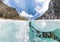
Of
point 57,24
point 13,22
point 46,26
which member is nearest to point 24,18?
point 13,22

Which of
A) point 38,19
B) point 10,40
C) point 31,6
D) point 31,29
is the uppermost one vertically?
point 31,6

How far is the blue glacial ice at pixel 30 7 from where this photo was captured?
1.89 metres

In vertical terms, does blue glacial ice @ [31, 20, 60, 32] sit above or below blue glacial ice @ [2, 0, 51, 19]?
below

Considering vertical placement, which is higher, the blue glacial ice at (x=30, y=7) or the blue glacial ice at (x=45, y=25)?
the blue glacial ice at (x=30, y=7)

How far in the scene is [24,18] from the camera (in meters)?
1.90

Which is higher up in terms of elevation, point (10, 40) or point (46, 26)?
point (46, 26)

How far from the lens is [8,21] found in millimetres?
1890

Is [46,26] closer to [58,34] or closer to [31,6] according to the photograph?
[58,34]

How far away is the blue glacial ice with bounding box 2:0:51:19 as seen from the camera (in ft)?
6.21

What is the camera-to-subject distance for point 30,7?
1.89 metres

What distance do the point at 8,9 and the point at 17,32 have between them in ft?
0.93

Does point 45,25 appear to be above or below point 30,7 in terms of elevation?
below

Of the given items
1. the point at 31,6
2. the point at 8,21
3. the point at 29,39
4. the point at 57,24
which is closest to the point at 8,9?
the point at 8,21

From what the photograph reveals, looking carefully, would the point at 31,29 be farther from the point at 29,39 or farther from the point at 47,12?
the point at 47,12
